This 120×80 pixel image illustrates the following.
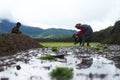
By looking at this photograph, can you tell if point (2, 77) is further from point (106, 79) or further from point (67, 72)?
point (106, 79)

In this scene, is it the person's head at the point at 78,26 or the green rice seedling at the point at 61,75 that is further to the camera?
the person's head at the point at 78,26

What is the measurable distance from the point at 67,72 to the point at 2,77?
1624mm

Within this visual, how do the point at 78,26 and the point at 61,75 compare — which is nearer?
the point at 61,75

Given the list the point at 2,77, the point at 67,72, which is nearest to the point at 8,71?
the point at 2,77

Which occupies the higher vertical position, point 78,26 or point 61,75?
point 78,26

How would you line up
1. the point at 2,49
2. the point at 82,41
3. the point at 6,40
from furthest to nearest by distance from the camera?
1. the point at 82,41
2. the point at 6,40
3. the point at 2,49

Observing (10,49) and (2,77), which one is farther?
(10,49)

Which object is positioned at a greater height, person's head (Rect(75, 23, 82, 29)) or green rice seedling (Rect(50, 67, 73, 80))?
person's head (Rect(75, 23, 82, 29))

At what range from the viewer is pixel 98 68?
1207cm

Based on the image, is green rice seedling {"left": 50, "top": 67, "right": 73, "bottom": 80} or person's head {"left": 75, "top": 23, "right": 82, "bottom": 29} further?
person's head {"left": 75, "top": 23, "right": 82, "bottom": 29}

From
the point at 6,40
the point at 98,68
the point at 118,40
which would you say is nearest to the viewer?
the point at 98,68

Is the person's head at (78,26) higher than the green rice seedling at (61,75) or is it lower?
higher

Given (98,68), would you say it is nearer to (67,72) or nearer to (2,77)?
(67,72)

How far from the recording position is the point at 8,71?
11.4 metres
